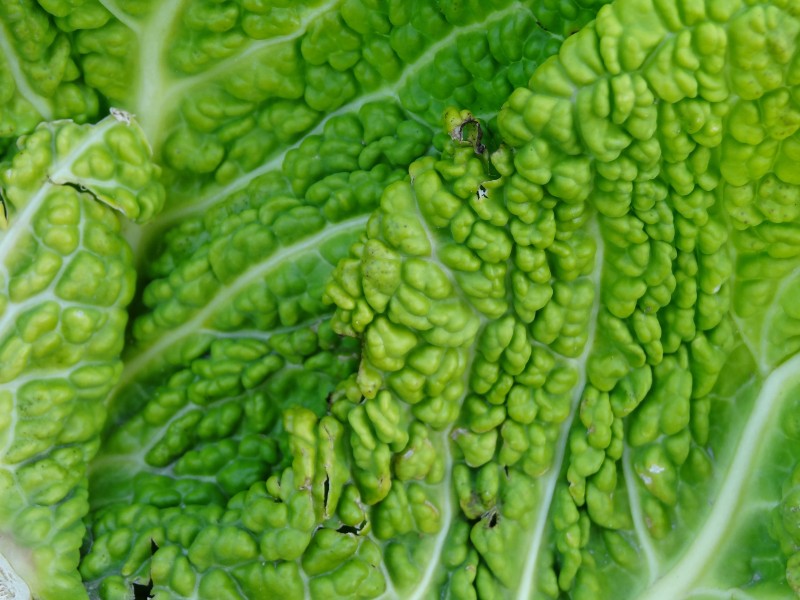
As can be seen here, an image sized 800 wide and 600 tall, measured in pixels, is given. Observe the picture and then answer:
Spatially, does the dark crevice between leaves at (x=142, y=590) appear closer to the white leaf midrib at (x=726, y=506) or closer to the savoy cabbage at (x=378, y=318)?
the savoy cabbage at (x=378, y=318)

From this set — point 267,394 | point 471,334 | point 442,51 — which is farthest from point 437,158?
point 267,394

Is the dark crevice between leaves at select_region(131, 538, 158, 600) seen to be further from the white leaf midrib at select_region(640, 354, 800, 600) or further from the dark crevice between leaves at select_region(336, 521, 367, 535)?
the white leaf midrib at select_region(640, 354, 800, 600)

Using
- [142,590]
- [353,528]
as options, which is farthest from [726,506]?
[142,590]

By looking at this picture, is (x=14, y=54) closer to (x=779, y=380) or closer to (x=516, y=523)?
(x=516, y=523)

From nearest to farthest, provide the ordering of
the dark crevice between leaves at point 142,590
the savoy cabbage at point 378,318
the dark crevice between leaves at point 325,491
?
the savoy cabbage at point 378,318, the dark crevice between leaves at point 325,491, the dark crevice between leaves at point 142,590

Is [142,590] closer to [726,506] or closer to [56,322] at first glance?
[56,322]

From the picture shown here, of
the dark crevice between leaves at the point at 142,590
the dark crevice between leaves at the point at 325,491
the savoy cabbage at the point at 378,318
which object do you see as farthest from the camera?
the dark crevice between leaves at the point at 142,590

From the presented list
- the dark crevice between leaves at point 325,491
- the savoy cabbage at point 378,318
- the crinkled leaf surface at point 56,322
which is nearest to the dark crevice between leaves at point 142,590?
the savoy cabbage at point 378,318

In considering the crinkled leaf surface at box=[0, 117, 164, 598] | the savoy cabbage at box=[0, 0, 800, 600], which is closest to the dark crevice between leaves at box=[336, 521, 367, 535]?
the savoy cabbage at box=[0, 0, 800, 600]
